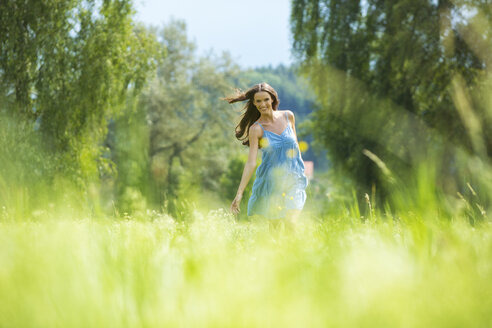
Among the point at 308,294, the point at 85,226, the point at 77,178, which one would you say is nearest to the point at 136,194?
the point at 85,226

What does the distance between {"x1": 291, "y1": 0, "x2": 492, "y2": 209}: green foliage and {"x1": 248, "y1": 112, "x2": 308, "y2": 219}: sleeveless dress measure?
896 cm

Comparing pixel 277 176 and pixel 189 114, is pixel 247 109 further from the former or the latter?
pixel 189 114

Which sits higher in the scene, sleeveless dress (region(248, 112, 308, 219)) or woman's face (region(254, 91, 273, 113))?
woman's face (region(254, 91, 273, 113))

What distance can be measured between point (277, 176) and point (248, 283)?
3.60 meters

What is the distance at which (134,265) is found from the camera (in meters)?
2.27

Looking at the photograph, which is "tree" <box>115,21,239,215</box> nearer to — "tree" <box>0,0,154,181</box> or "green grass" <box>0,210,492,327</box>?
"tree" <box>0,0,154,181</box>

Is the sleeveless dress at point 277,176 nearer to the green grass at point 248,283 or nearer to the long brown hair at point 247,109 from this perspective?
the long brown hair at point 247,109

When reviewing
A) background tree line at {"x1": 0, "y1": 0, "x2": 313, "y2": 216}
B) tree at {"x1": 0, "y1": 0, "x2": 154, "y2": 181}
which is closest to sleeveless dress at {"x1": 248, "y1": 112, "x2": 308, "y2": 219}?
background tree line at {"x1": 0, "y1": 0, "x2": 313, "y2": 216}

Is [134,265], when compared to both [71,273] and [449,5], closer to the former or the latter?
[71,273]

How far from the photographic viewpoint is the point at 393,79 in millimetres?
16250

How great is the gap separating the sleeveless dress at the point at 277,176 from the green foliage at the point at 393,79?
353 inches

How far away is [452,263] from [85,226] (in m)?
2.33

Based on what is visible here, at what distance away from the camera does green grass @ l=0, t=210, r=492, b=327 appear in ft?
5.63

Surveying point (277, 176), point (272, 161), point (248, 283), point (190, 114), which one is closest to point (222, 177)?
point (190, 114)
